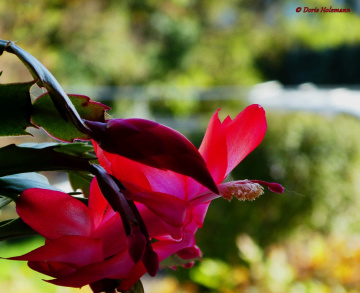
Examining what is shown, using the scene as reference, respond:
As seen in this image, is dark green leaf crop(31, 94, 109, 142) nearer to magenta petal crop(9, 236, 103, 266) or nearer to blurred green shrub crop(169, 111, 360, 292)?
magenta petal crop(9, 236, 103, 266)

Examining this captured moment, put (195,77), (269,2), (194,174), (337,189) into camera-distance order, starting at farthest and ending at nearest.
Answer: (269,2) < (195,77) < (337,189) < (194,174)

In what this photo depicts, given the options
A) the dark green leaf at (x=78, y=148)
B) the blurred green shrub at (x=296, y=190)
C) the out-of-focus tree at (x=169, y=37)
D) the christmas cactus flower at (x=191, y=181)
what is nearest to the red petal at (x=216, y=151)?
the christmas cactus flower at (x=191, y=181)

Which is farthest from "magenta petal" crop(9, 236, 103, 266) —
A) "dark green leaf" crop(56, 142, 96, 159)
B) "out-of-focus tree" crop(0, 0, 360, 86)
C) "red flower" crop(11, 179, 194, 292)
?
"out-of-focus tree" crop(0, 0, 360, 86)

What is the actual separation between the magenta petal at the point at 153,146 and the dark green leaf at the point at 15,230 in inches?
3.9

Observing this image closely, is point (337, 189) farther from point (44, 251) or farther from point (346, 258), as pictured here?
point (44, 251)

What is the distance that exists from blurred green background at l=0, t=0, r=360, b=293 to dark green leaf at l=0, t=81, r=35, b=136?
16 cm

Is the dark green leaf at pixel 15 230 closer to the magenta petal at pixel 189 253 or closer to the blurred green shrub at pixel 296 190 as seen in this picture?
the magenta petal at pixel 189 253

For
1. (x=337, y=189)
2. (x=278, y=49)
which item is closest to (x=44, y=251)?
(x=337, y=189)

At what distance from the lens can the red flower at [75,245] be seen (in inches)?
11.3

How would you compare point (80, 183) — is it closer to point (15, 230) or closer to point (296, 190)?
point (15, 230)

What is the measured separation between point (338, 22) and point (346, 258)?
11371 mm

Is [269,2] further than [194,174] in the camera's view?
Yes

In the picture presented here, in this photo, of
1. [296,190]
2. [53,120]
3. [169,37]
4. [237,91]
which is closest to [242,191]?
[53,120]

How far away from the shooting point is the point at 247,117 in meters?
0.31
